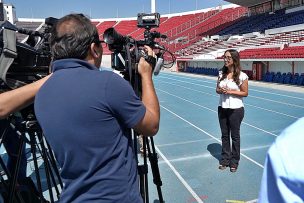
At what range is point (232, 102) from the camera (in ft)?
13.9

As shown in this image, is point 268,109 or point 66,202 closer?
point 66,202

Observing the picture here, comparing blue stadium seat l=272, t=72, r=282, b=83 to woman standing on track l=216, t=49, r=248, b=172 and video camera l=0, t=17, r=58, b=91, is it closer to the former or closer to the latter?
woman standing on track l=216, t=49, r=248, b=172

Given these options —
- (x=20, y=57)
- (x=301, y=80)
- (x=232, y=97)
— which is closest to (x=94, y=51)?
(x=20, y=57)

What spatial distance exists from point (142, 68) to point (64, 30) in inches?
18.0

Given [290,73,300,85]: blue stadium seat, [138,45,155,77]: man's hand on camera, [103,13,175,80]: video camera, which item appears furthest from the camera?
[290,73,300,85]: blue stadium seat

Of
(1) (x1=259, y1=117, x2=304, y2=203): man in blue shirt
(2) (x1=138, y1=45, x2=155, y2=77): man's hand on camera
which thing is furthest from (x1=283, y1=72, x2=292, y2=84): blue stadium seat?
(1) (x1=259, y1=117, x2=304, y2=203): man in blue shirt

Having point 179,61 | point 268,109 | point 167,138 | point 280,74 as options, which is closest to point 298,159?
point 167,138

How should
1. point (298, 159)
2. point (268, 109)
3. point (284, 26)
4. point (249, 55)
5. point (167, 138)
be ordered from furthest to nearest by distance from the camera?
point (284, 26), point (249, 55), point (268, 109), point (167, 138), point (298, 159)

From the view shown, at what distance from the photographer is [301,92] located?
13.1 meters

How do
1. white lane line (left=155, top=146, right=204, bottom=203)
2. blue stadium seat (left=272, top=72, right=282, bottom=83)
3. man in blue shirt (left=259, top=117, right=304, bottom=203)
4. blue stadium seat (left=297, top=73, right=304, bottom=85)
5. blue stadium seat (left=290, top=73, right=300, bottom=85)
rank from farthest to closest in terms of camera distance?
blue stadium seat (left=272, top=72, right=282, bottom=83), blue stadium seat (left=290, top=73, right=300, bottom=85), blue stadium seat (left=297, top=73, right=304, bottom=85), white lane line (left=155, top=146, right=204, bottom=203), man in blue shirt (left=259, top=117, right=304, bottom=203)

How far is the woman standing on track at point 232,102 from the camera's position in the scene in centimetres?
421

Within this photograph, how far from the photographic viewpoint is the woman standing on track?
4.21 m

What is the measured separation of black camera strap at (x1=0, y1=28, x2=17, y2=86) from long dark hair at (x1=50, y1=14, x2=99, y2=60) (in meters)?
0.46

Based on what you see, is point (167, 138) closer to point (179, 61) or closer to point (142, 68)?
point (142, 68)
